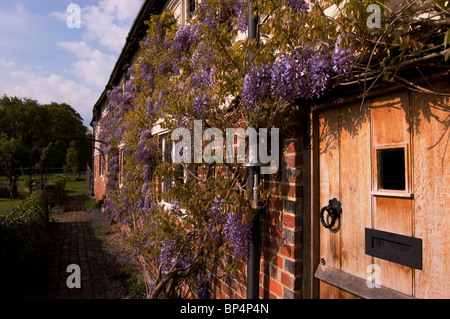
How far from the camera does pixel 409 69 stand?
1.55 m

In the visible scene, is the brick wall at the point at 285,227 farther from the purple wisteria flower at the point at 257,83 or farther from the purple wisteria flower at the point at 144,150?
the purple wisteria flower at the point at 144,150

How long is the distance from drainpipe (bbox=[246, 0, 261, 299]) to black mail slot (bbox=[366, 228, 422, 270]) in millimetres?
895

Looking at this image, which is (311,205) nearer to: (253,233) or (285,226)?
(285,226)

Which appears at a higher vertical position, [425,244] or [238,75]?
[238,75]

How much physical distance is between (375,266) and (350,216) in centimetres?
33

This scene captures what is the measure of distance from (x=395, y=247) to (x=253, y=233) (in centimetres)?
110

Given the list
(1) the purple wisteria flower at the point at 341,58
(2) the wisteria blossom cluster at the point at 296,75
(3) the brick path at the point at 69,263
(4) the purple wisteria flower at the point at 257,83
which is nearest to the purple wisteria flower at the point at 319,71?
(2) the wisteria blossom cluster at the point at 296,75

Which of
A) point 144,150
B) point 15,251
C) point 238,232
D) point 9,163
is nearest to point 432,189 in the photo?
point 238,232

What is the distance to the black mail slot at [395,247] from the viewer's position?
5.16 ft

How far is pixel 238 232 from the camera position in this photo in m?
2.44

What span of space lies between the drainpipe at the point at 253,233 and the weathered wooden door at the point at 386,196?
521 millimetres

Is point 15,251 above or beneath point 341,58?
beneath
